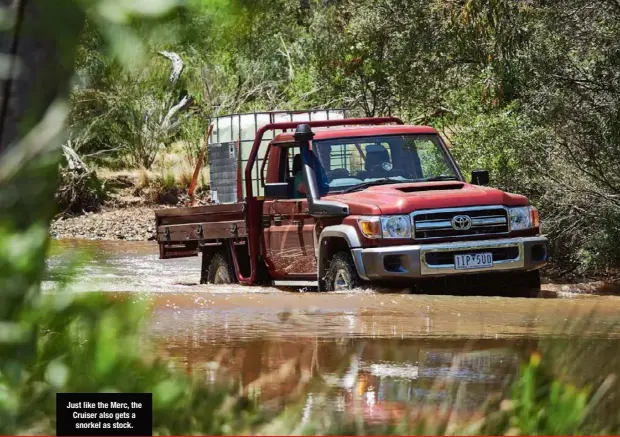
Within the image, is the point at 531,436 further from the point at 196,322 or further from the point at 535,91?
the point at 535,91

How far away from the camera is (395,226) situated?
1126cm

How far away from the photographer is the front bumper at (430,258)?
11.1 metres

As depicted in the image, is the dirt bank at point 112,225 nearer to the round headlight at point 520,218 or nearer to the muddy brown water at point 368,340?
the round headlight at point 520,218

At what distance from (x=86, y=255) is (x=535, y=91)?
13562 millimetres

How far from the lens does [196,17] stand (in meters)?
2.20

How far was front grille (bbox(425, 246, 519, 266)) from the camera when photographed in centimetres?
1123

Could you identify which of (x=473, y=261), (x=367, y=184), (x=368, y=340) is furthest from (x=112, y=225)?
(x=368, y=340)

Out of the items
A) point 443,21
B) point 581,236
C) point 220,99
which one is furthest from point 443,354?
point 220,99

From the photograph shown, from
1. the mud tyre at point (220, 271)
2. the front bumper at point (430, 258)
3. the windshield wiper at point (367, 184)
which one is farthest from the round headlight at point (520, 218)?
the mud tyre at point (220, 271)

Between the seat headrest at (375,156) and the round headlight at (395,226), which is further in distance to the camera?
the seat headrest at (375,156)

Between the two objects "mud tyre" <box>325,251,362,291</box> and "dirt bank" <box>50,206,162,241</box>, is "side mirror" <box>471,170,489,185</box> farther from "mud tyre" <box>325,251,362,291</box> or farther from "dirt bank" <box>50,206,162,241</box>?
"dirt bank" <box>50,206,162,241</box>

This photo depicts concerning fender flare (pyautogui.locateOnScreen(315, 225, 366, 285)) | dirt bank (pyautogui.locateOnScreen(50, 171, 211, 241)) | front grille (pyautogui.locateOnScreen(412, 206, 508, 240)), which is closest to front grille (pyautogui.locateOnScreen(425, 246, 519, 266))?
front grille (pyautogui.locateOnScreen(412, 206, 508, 240))
